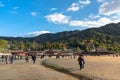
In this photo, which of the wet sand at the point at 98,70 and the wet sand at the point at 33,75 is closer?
the wet sand at the point at 33,75

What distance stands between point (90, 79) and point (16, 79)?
21.8 feet

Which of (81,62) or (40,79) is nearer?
(40,79)

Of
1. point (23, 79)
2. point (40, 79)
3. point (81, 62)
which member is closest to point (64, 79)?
point (40, 79)

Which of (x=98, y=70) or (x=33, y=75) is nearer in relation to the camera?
(x=33, y=75)

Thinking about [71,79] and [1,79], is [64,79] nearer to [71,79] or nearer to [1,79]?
[71,79]

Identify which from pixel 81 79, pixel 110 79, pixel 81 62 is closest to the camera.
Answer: pixel 110 79

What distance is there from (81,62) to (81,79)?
10.2m

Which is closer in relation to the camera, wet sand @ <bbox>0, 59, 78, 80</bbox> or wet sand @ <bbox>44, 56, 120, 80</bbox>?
wet sand @ <bbox>0, 59, 78, 80</bbox>

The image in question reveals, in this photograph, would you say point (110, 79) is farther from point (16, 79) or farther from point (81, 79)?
point (16, 79)

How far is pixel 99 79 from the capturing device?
77.8 ft

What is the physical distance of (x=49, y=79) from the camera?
963 inches

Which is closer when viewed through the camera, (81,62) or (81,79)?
(81,79)

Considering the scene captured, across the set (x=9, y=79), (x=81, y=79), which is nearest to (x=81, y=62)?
(x=81, y=79)

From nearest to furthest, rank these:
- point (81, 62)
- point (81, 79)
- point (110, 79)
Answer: point (110, 79) < point (81, 79) < point (81, 62)
